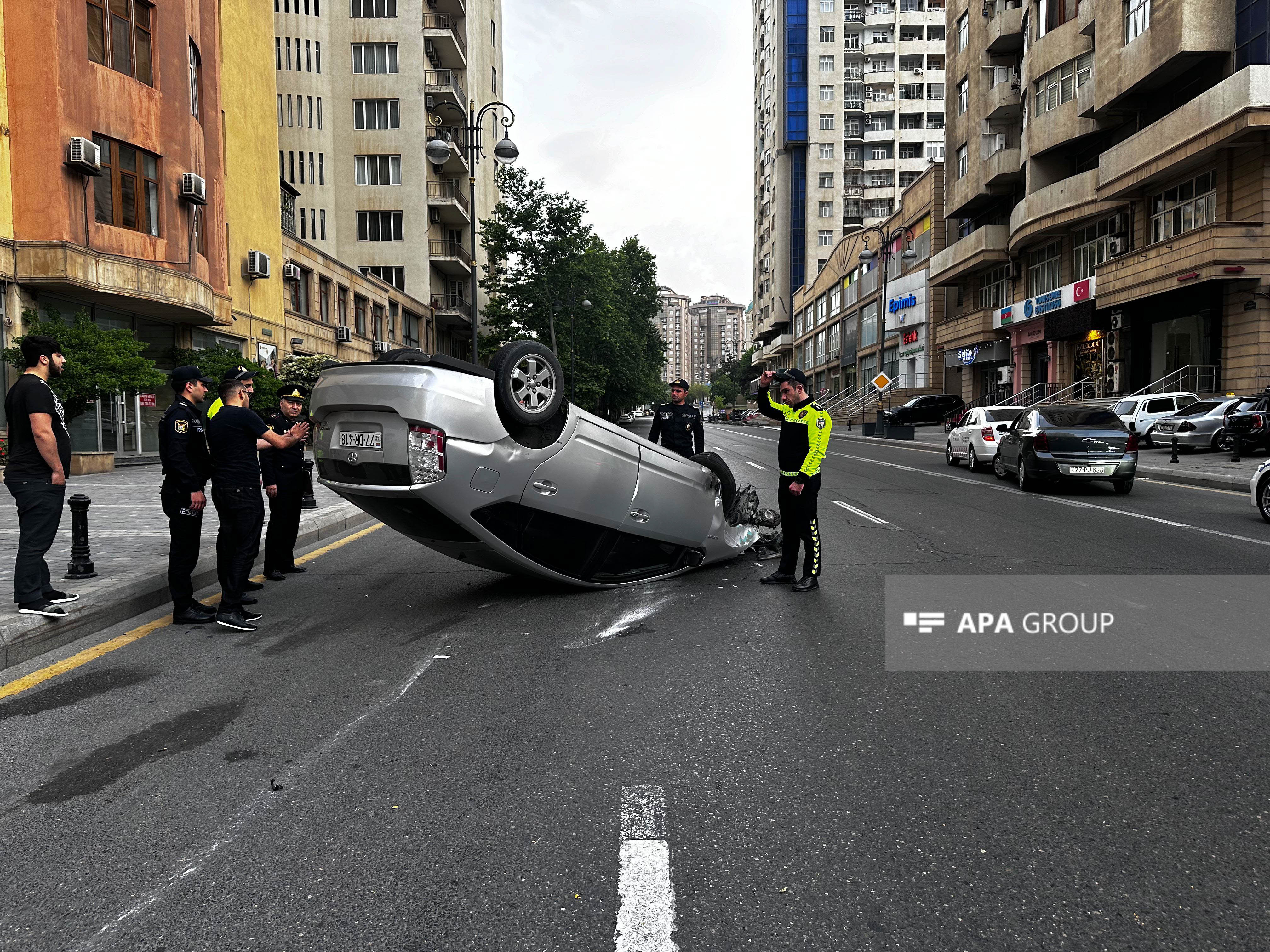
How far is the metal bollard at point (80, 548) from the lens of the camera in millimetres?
6906

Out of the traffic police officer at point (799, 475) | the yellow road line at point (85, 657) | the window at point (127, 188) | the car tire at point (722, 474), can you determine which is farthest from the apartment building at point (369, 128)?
the yellow road line at point (85, 657)

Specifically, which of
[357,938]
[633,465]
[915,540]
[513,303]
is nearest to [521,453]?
[633,465]

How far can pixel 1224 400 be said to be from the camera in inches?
952

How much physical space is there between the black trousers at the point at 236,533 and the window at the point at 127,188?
18292 mm

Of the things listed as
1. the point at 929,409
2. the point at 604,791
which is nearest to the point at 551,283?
the point at 929,409

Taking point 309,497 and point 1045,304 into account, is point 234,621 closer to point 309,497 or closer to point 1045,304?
point 309,497

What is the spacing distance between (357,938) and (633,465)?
4446 millimetres

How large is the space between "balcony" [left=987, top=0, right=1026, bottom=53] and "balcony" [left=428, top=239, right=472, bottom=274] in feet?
94.9

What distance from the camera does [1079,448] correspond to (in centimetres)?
1427

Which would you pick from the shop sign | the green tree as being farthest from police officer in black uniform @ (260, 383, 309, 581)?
the shop sign

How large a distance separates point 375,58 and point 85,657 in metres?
51.5

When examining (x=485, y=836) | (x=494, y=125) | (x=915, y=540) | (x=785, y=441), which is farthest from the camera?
(x=494, y=125)

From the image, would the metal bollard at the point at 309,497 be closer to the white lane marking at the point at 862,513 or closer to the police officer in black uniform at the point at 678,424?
the police officer in black uniform at the point at 678,424

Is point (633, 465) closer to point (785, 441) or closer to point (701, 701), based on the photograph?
point (785, 441)
